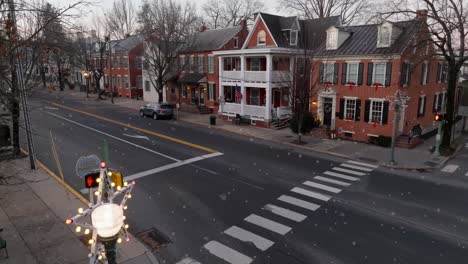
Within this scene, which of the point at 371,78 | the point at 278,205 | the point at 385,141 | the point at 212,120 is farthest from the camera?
the point at 212,120

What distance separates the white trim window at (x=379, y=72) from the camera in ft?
69.4

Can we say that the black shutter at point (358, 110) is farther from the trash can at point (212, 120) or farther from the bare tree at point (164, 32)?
the bare tree at point (164, 32)

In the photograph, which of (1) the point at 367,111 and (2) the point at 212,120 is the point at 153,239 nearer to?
(1) the point at 367,111

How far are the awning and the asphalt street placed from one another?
16.8 m

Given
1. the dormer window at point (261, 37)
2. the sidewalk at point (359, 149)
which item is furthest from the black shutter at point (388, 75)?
the dormer window at point (261, 37)

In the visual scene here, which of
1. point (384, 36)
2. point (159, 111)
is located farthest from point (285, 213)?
point (159, 111)

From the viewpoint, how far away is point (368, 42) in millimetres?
22578

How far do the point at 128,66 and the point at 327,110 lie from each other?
3496cm

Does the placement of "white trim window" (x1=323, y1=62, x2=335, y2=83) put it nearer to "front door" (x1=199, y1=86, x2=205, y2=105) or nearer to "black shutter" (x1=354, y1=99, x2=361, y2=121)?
"black shutter" (x1=354, y1=99, x2=361, y2=121)

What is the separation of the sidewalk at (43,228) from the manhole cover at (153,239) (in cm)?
25

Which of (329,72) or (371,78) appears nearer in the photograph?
(371,78)

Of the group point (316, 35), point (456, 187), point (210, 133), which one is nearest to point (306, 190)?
point (456, 187)

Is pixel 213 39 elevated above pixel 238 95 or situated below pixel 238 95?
above

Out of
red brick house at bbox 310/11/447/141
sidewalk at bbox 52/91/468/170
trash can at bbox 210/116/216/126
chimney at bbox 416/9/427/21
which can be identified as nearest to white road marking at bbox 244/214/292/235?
sidewalk at bbox 52/91/468/170
